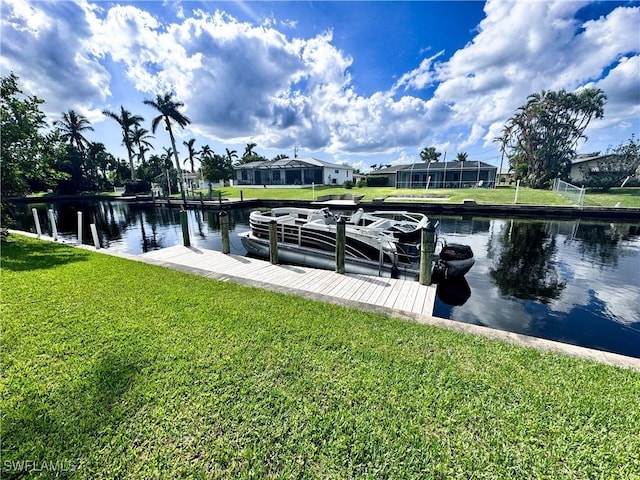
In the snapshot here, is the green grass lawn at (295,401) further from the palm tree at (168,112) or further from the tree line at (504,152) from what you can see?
the palm tree at (168,112)

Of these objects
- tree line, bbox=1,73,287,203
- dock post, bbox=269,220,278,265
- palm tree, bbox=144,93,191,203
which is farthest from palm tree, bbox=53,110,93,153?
dock post, bbox=269,220,278,265

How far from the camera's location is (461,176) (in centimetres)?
3597

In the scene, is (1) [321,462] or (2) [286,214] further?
(2) [286,214]

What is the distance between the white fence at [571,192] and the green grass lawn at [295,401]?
22385mm

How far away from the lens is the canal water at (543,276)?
546 centimetres

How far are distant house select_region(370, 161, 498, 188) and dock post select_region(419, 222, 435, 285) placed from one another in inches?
1207

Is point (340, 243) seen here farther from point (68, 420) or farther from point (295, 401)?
point (68, 420)

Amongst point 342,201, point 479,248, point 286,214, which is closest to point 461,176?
point 342,201

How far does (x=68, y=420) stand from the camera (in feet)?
7.13

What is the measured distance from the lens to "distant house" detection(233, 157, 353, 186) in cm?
3969

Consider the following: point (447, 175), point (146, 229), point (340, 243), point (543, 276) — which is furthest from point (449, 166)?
point (340, 243)

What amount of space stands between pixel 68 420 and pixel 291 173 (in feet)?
131

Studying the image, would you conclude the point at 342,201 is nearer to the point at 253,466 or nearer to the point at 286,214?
the point at 286,214

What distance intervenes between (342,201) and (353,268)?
60.3ft
